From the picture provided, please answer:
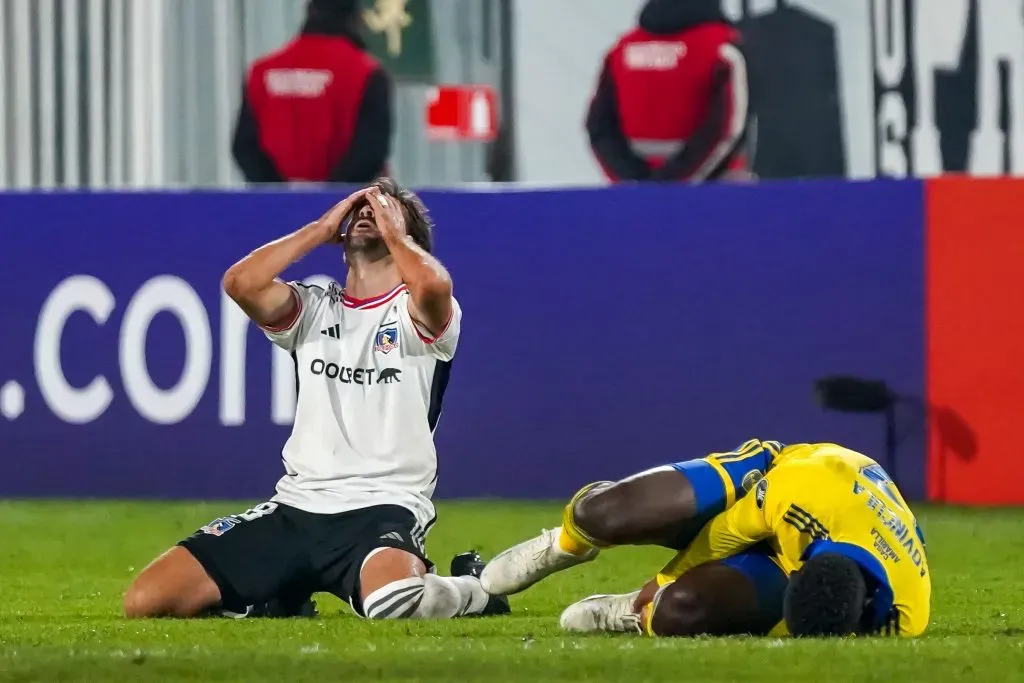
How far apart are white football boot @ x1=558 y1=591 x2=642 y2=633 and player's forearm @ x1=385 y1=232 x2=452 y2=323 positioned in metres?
1.10

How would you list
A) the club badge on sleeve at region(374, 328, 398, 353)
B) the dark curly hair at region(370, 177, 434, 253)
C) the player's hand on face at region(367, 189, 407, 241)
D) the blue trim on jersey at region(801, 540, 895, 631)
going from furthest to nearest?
the dark curly hair at region(370, 177, 434, 253) < the club badge on sleeve at region(374, 328, 398, 353) < the player's hand on face at region(367, 189, 407, 241) < the blue trim on jersey at region(801, 540, 895, 631)

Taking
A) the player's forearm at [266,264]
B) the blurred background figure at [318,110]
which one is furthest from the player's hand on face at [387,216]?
the blurred background figure at [318,110]

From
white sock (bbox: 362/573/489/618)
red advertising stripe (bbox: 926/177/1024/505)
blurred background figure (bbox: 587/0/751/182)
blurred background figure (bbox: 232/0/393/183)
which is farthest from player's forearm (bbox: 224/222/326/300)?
blurred background figure (bbox: 587/0/751/182)

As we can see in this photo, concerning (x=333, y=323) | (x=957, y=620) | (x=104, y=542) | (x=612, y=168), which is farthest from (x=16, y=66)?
(x=957, y=620)

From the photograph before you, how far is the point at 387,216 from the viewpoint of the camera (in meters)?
6.81

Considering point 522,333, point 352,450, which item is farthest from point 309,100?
point 352,450

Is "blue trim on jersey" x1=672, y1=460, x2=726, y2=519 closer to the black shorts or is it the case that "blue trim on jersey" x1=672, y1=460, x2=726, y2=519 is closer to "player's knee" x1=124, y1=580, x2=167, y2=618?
the black shorts

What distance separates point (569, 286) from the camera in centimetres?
1093

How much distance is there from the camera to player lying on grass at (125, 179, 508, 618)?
256 inches

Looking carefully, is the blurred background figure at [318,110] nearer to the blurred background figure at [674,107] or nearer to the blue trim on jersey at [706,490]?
the blurred background figure at [674,107]

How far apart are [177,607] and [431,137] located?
7.28 meters

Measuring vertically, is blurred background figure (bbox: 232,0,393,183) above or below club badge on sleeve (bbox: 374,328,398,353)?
above

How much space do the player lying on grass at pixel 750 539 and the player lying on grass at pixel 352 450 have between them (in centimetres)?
59

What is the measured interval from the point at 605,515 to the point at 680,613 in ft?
1.09
